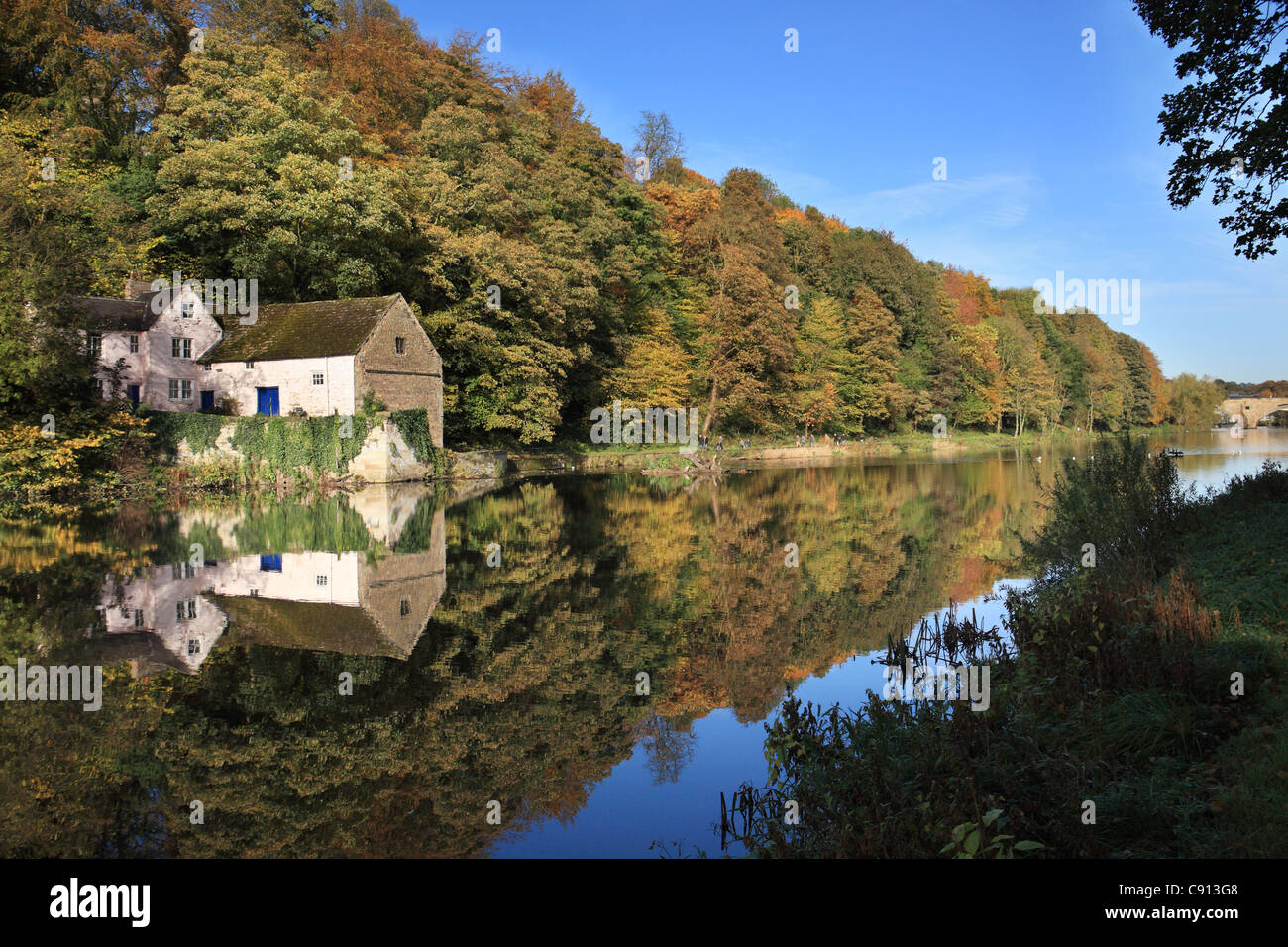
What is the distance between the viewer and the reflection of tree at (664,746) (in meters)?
6.24

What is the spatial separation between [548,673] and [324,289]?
33.1 m

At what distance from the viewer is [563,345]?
42.4 meters

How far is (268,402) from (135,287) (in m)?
7.85

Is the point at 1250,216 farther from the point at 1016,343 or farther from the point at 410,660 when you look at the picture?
the point at 1016,343

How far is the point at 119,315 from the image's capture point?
1245 inches

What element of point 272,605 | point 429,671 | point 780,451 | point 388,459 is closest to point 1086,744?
point 429,671

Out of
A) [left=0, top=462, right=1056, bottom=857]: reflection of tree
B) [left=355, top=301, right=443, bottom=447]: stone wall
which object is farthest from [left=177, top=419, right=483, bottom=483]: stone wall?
[left=0, top=462, right=1056, bottom=857]: reflection of tree

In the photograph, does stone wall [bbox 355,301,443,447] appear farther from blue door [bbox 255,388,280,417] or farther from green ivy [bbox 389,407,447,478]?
blue door [bbox 255,388,280,417]

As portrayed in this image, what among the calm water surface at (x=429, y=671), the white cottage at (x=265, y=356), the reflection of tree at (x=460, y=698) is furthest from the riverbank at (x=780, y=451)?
the reflection of tree at (x=460, y=698)

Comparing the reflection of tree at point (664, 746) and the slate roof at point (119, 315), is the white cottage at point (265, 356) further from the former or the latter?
the reflection of tree at point (664, 746)

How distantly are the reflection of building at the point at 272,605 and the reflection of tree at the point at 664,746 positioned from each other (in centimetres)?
319

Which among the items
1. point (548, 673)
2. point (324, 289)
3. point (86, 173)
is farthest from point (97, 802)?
point (86, 173)

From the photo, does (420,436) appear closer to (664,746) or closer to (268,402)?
(268,402)

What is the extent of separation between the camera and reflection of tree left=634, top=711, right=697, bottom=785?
6238 mm
